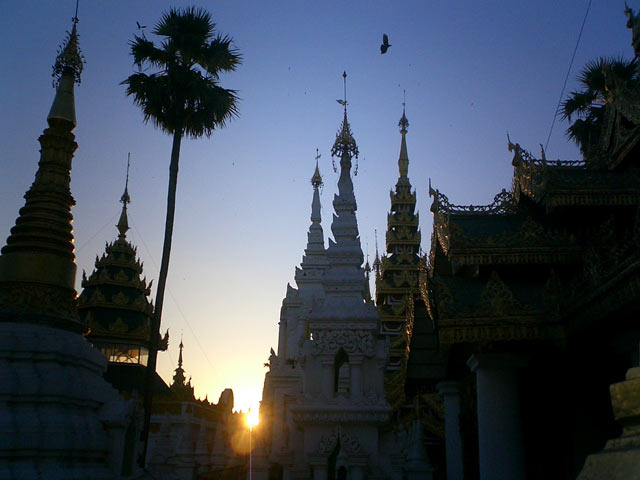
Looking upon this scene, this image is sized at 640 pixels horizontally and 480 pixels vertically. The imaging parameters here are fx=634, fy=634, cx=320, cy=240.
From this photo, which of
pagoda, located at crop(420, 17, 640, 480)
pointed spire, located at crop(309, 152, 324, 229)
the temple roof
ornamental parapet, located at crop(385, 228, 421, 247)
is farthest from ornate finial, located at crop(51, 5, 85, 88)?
ornamental parapet, located at crop(385, 228, 421, 247)

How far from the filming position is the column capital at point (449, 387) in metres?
15.1

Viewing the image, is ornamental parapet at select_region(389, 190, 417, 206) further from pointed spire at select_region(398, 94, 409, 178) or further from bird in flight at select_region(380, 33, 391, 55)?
bird in flight at select_region(380, 33, 391, 55)

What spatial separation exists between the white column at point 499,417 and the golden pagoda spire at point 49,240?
8.06 meters

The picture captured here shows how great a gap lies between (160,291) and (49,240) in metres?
3.85

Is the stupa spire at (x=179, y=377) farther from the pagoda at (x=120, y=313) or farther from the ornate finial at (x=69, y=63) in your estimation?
the ornate finial at (x=69, y=63)

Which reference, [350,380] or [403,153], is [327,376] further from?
[403,153]

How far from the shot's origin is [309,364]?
17594 millimetres

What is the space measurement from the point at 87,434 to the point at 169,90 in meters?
10.5

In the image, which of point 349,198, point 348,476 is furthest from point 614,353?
point 349,198

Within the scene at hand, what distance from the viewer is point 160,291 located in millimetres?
16406

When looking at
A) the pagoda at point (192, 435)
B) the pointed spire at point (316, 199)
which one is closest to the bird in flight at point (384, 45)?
the pagoda at point (192, 435)

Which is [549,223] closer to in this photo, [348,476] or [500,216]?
[500,216]

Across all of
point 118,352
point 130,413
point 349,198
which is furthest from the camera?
point 118,352

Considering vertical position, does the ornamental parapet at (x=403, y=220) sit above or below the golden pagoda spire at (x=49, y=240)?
above
